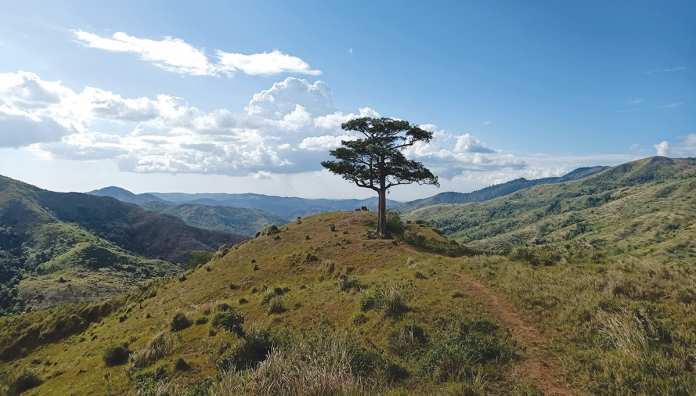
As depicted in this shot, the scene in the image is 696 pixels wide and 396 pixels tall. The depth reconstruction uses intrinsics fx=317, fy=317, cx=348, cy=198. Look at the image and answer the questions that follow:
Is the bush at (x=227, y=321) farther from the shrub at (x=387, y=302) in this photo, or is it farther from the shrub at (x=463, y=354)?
the shrub at (x=463, y=354)

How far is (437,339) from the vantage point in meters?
10.9

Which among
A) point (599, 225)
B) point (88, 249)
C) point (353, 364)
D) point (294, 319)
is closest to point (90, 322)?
point (294, 319)

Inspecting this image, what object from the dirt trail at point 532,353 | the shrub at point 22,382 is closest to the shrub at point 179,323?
the shrub at point 22,382

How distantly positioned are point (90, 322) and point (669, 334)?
46688mm

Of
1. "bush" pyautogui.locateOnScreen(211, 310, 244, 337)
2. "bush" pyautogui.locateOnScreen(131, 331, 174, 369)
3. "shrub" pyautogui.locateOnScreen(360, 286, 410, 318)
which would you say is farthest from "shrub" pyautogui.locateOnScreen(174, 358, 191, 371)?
"shrub" pyautogui.locateOnScreen(360, 286, 410, 318)

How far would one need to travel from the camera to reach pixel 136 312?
30.3 meters

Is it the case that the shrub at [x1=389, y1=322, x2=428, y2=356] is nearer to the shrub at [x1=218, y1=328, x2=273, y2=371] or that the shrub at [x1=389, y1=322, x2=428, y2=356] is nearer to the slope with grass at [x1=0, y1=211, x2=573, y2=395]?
the slope with grass at [x1=0, y1=211, x2=573, y2=395]

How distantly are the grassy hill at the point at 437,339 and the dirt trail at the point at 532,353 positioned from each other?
5 centimetres

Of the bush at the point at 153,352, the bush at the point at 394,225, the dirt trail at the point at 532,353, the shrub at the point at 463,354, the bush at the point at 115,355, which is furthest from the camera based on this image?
the bush at the point at 394,225

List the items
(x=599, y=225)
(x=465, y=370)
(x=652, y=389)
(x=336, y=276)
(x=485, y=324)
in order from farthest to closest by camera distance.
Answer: (x=599, y=225)
(x=336, y=276)
(x=485, y=324)
(x=465, y=370)
(x=652, y=389)

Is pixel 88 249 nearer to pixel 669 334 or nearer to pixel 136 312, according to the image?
pixel 136 312

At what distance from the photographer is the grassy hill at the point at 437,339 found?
781 cm

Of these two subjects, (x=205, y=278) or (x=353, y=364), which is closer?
(x=353, y=364)

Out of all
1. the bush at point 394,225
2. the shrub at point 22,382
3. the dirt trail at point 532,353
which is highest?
the bush at point 394,225
